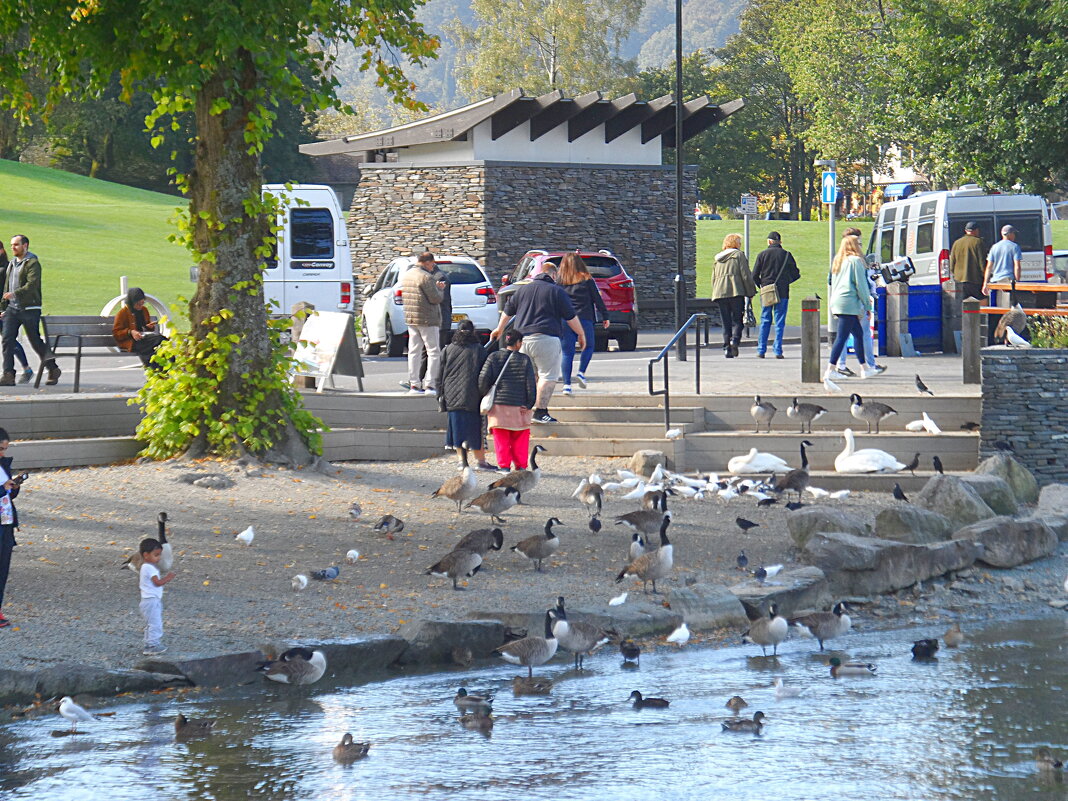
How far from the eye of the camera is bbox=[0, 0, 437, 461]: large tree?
1320cm

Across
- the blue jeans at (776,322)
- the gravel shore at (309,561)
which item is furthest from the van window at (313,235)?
the gravel shore at (309,561)

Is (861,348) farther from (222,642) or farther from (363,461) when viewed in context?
(222,642)

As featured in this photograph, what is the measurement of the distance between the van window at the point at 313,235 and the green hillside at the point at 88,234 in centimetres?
1744

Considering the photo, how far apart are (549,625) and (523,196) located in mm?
25337

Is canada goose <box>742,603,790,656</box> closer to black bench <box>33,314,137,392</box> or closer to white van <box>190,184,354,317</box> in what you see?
black bench <box>33,314,137,392</box>

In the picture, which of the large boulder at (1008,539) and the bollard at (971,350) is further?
the bollard at (971,350)

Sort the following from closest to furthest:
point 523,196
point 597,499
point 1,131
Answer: point 597,499 < point 523,196 < point 1,131

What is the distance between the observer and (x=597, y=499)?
13.0m

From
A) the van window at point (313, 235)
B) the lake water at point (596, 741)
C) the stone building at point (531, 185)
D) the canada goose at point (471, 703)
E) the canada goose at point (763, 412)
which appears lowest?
the lake water at point (596, 741)

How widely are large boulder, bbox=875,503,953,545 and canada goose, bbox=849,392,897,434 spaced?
280 cm

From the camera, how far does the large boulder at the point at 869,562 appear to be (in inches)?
458

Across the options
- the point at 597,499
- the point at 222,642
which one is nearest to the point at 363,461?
the point at 597,499

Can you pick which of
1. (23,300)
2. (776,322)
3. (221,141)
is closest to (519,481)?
(221,141)

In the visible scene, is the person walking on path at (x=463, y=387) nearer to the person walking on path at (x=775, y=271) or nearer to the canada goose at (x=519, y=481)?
the canada goose at (x=519, y=481)
